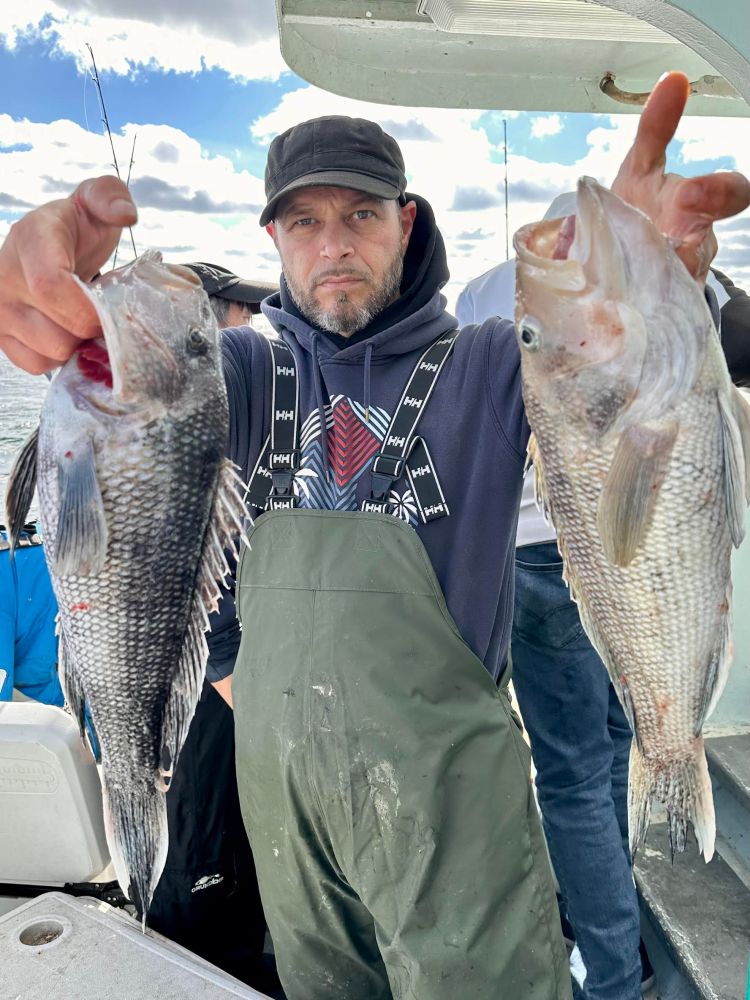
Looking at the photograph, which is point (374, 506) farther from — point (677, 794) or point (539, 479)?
point (677, 794)

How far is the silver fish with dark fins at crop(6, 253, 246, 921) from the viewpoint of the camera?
1.62m

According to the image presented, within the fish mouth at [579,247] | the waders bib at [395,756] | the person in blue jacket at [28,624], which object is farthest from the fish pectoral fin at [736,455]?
the person in blue jacket at [28,624]

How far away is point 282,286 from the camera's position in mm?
2654

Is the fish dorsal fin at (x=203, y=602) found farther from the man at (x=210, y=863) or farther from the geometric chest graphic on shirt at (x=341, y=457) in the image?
the man at (x=210, y=863)

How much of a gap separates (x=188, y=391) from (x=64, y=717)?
190 centimetres

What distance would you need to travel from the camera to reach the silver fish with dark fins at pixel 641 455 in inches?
56.9

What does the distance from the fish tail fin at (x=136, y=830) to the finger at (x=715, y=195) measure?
1.76 meters

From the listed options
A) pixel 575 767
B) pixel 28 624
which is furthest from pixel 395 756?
pixel 28 624

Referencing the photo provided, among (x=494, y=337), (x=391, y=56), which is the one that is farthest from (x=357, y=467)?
(x=391, y=56)

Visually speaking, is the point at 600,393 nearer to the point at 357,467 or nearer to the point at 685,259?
the point at 685,259

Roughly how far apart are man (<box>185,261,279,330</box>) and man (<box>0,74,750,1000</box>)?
213cm

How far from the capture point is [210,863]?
3240 millimetres

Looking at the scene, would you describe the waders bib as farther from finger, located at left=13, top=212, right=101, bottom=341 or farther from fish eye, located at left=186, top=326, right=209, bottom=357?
finger, located at left=13, top=212, right=101, bottom=341

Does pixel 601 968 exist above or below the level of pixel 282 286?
below
